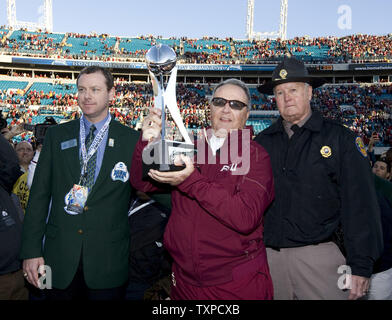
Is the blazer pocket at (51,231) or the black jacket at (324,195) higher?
the black jacket at (324,195)

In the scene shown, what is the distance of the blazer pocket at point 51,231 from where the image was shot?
2.46 m

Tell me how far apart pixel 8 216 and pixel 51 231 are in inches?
27.3

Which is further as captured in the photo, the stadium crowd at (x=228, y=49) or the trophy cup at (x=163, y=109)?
the stadium crowd at (x=228, y=49)

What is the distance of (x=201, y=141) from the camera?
82.7 inches

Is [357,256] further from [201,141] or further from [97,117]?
[97,117]

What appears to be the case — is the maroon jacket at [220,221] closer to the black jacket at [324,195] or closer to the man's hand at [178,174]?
the man's hand at [178,174]

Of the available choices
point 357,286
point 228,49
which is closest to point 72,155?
point 357,286

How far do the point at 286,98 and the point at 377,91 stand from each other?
123ft

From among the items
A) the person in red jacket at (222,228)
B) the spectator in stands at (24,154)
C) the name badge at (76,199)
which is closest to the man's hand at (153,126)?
the person in red jacket at (222,228)

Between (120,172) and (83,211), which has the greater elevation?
(120,172)

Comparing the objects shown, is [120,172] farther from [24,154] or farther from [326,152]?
[24,154]

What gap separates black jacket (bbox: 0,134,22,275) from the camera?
2824 millimetres

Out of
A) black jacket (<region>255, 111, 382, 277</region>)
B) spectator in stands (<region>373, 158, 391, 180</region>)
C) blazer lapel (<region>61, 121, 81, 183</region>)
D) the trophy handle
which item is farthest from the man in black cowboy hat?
spectator in stands (<region>373, 158, 391, 180</region>)

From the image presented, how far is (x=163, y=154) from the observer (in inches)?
70.4
